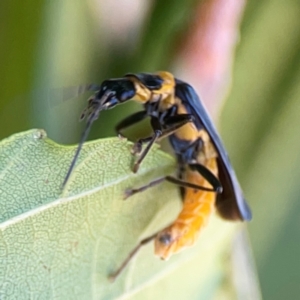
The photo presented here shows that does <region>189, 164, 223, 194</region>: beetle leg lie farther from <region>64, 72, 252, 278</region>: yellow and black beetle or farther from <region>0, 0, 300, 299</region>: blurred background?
<region>0, 0, 300, 299</region>: blurred background

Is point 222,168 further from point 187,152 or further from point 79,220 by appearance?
point 79,220

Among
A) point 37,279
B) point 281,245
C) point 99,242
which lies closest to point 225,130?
point 281,245

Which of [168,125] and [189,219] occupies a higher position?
[168,125]

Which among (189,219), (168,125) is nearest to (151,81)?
(168,125)

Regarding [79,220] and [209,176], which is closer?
[79,220]

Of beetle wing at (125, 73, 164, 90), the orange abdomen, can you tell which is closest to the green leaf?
the orange abdomen

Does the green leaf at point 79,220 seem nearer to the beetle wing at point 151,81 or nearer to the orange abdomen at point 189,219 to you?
the orange abdomen at point 189,219

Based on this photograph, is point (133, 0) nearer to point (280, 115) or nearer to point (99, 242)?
point (280, 115)
